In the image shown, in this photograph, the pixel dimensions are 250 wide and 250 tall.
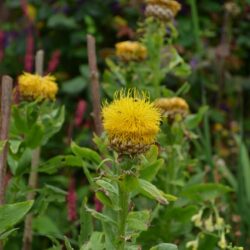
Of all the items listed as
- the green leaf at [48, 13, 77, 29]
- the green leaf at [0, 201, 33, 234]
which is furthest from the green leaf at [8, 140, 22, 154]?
the green leaf at [48, 13, 77, 29]

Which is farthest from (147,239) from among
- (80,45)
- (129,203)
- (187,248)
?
(80,45)

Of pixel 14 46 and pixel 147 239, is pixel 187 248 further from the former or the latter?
pixel 14 46

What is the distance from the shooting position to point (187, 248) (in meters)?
1.83

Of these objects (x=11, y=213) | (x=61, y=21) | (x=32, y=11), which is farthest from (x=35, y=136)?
(x=32, y=11)

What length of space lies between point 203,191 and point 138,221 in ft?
2.08

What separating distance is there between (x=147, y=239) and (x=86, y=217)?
0.42 meters

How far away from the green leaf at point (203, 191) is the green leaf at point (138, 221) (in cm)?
59

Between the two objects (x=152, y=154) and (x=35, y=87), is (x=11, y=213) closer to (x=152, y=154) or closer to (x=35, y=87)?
(x=152, y=154)

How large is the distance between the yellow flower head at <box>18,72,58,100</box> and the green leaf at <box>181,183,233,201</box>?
0.48 m

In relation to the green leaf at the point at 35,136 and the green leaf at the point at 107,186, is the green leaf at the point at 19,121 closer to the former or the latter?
the green leaf at the point at 35,136

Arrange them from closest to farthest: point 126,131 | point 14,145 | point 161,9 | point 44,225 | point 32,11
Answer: point 126,131, point 14,145, point 161,9, point 44,225, point 32,11

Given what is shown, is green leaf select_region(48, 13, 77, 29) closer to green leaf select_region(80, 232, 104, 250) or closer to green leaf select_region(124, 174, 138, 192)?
green leaf select_region(80, 232, 104, 250)

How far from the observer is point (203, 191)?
190 cm

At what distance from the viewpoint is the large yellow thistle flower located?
1.20 meters
